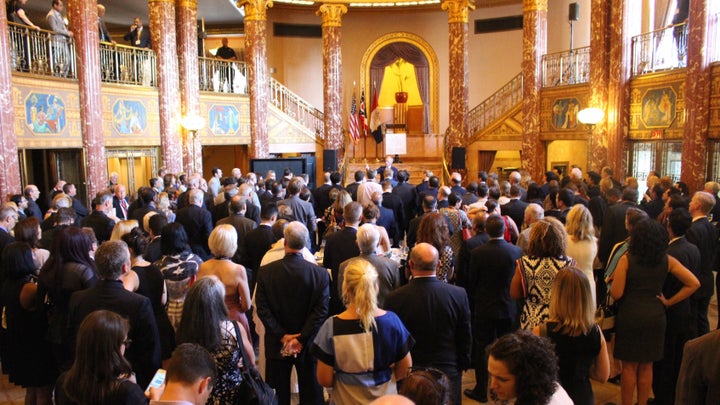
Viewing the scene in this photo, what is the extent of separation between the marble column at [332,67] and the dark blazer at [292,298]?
48.7 feet

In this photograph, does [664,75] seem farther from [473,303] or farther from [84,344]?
[84,344]

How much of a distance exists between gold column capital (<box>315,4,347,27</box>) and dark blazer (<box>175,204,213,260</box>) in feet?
42.4

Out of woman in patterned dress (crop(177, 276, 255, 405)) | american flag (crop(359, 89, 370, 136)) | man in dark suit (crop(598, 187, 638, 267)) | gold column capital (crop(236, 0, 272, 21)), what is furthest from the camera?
american flag (crop(359, 89, 370, 136))

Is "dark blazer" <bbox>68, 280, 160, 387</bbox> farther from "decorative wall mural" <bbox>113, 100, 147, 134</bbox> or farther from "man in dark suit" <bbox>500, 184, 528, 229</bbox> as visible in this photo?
"decorative wall mural" <bbox>113, 100, 147, 134</bbox>

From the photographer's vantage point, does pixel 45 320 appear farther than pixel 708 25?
No

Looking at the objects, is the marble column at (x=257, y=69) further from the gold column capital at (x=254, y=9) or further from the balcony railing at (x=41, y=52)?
the balcony railing at (x=41, y=52)

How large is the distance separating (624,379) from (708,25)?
28.2ft

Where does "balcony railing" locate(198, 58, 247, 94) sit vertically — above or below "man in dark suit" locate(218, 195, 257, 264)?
above

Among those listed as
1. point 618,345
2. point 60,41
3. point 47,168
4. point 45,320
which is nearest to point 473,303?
point 618,345

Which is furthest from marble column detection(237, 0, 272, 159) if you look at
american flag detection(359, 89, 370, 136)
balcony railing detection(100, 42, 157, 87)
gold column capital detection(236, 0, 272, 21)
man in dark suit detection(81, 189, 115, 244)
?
man in dark suit detection(81, 189, 115, 244)

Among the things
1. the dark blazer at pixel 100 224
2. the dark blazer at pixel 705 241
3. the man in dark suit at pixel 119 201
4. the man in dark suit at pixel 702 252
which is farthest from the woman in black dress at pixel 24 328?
the dark blazer at pixel 705 241

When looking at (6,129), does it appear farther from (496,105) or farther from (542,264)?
(496,105)

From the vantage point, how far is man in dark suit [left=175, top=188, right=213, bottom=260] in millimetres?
7016

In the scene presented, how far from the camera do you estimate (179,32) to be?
15.5 meters
